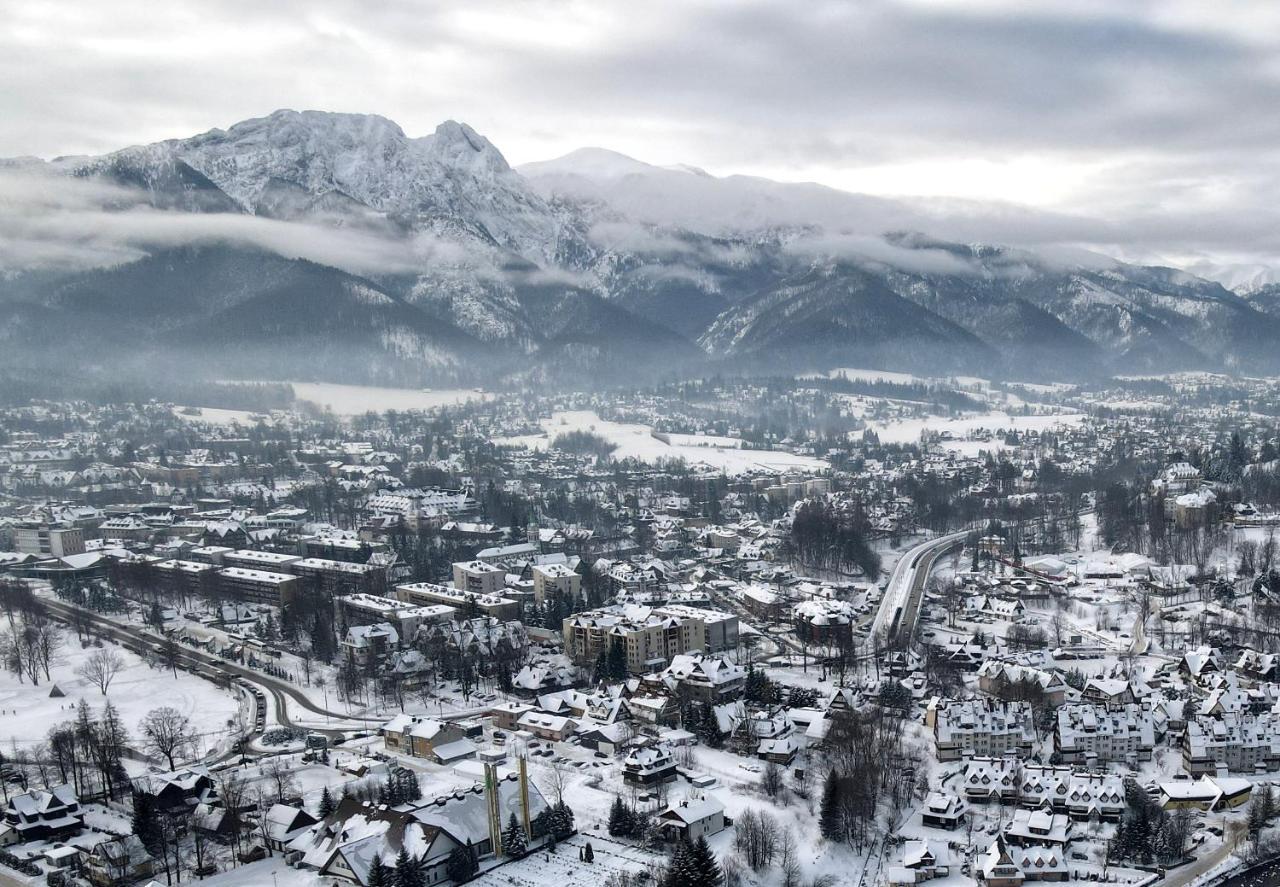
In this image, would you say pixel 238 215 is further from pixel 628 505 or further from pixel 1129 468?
pixel 1129 468

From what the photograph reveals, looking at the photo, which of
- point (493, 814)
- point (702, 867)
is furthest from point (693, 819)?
point (493, 814)

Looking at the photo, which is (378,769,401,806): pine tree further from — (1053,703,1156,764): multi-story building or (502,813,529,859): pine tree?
(1053,703,1156,764): multi-story building

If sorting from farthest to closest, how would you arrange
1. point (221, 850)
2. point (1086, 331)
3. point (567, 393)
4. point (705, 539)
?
point (1086, 331) → point (567, 393) → point (705, 539) → point (221, 850)

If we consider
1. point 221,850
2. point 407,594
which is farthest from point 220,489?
point 221,850

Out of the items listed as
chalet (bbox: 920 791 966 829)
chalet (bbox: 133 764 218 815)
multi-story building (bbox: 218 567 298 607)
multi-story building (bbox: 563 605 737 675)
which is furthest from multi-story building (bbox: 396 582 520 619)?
chalet (bbox: 920 791 966 829)

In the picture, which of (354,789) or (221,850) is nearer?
(221,850)

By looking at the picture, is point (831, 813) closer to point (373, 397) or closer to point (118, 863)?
point (118, 863)
